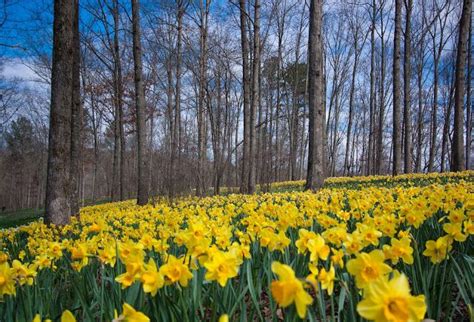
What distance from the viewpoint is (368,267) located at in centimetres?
100

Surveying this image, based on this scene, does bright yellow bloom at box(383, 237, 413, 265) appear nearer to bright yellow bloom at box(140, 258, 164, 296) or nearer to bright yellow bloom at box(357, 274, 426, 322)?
bright yellow bloom at box(357, 274, 426, 322)

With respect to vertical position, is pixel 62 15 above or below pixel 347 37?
below

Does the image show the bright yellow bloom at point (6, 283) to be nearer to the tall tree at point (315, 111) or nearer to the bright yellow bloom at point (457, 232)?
the bright yellow bloom at point (457, 232)

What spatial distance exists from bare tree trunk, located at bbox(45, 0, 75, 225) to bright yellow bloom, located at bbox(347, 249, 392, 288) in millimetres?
4949

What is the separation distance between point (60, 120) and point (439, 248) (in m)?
5.15

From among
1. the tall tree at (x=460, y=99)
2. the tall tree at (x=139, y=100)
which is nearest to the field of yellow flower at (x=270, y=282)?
the tall tree at (x=139, y=100)

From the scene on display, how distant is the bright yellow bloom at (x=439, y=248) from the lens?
4.58 feet

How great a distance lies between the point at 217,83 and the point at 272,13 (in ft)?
19.5

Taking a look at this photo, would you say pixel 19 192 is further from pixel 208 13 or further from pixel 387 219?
pixel 387 219

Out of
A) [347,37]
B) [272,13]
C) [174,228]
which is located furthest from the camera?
[347,37]

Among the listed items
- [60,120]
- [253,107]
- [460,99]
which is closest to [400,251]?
[60,120]

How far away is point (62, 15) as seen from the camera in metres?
4.97

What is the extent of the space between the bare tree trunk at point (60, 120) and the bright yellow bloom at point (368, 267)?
16.2 ft

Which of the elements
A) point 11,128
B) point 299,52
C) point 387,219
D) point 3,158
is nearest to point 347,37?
point 299,52
